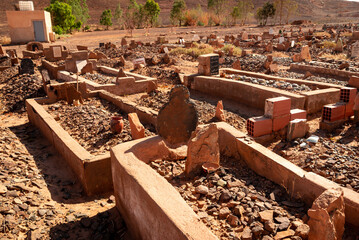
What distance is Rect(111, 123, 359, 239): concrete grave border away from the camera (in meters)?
2.85

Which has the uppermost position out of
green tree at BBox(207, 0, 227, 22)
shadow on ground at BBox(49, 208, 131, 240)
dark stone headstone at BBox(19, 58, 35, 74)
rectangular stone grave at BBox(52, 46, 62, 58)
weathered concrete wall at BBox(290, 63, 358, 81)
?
green tree at BBox(207, 0, 227, 22)

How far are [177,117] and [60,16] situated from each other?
38135mm

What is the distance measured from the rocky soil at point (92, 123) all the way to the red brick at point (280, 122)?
8.96 feet

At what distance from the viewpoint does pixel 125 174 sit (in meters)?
3.72

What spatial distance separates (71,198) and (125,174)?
1.65 meters

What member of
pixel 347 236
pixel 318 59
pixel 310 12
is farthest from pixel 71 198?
pixel 310 12

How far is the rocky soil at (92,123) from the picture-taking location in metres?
6.26

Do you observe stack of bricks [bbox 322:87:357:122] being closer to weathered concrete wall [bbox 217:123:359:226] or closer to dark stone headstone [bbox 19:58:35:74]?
weathered concrete wall [bbox 217:123:359:226]

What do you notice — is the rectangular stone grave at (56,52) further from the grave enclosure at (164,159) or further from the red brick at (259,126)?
the red brick at (259,126)

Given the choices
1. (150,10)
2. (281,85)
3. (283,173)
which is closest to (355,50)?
(281,85)

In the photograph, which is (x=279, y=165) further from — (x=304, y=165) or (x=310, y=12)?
(x=310, y=12)

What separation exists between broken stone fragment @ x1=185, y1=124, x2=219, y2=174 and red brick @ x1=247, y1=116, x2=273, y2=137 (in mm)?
2257

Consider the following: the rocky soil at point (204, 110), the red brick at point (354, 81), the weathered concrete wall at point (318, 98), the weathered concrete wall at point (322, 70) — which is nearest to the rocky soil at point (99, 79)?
the rocky soil at point (204, 110)

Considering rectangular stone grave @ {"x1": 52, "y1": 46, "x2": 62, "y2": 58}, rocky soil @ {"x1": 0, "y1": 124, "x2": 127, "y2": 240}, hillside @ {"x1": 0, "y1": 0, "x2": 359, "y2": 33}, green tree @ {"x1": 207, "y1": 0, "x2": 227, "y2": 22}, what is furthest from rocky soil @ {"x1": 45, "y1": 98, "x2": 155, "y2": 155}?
hillside @ {"x1": 0, "y1": 0, "x2": 359, "y2": 33}
